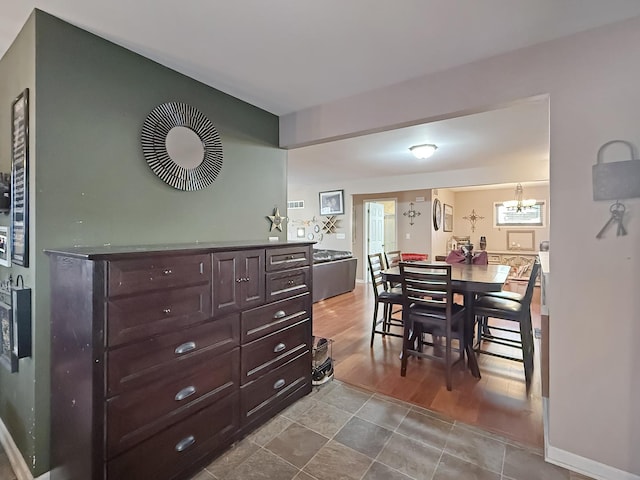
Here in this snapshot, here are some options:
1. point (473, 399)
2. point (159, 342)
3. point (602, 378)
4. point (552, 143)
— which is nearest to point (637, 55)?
point (552, 143)

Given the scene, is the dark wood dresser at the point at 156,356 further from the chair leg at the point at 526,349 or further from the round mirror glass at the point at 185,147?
the chair leg at the point at 526,349

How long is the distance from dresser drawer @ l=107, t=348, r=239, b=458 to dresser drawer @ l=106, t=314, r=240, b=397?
37 millimetres

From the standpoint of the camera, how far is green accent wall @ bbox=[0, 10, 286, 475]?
1559 millimetres

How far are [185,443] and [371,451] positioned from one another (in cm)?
102

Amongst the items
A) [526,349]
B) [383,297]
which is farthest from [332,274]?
[526,349]

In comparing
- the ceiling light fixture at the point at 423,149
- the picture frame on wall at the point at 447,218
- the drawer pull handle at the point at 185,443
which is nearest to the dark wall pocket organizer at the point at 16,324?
the drawer pull handle at the point at 185,443

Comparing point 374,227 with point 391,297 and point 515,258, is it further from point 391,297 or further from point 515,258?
point 391,297

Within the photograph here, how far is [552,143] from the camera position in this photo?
1734mm

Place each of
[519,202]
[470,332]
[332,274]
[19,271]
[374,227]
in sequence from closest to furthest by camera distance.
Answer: [19,271], [470,332], [332,274], [519,202], [374,227]

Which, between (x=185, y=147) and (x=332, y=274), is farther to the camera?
(x=332, y=274)

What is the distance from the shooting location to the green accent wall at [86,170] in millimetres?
1559

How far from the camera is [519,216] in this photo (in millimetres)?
7840

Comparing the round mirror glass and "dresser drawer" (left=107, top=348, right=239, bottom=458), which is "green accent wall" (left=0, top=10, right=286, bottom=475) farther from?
"dresser drawer" (left=107, top=348, right=239, bottom=458)

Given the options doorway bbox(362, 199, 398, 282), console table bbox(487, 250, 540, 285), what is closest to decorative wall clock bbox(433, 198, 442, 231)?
doorway bbox(362, 199, 398, 282)
